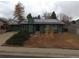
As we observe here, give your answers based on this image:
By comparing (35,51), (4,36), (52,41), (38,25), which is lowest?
(35,51)

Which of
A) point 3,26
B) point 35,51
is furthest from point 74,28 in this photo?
point 3,26

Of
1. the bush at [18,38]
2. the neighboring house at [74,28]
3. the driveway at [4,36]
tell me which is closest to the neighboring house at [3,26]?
the driveway at [4,36]

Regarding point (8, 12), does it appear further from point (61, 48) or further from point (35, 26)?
point (61, 48)

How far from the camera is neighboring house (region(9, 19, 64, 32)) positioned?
16.0 meters

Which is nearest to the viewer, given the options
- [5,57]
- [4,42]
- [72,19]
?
[5,57]

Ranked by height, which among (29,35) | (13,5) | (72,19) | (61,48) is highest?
(13,5)

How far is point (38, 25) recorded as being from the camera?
1597 centimetres

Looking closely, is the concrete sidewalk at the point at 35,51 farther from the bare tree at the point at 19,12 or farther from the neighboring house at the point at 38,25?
the bare tree at the point at 19,12

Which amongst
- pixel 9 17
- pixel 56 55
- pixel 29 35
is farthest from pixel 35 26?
pixel 56 55

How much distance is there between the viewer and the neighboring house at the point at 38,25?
52.4 ft

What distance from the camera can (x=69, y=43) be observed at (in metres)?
16.5

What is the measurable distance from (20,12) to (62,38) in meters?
3.86

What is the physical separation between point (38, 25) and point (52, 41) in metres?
1.79

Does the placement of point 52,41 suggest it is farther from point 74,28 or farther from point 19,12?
point 19,12
